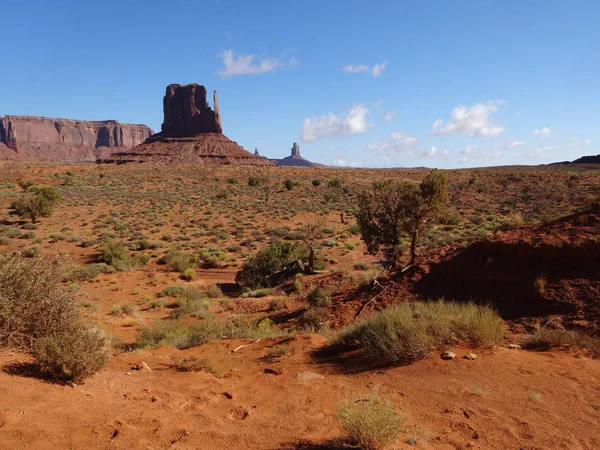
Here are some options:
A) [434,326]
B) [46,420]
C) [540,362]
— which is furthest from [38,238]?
[540,362]

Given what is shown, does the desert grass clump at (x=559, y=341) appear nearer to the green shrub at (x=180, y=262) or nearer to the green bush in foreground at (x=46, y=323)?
the green bush in foreground at (x=46, y=323)

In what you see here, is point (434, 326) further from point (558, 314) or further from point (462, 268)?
point (462, 268)

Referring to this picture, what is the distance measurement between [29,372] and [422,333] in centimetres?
587

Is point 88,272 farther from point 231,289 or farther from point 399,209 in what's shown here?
point 399,209

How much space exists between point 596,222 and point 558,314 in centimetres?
282

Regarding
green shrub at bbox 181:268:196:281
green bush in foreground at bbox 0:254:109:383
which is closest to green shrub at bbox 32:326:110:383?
green bush in foreground at bbox 0:254:109:383

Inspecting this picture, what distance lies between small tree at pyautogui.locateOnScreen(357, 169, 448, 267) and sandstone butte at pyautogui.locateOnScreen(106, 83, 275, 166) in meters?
94.7

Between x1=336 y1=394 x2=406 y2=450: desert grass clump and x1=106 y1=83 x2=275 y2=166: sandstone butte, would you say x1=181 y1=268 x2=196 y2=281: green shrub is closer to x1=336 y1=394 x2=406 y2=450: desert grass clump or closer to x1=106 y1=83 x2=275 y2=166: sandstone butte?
x1=336 y1=394 x2=406 y2=450: desert grass clump

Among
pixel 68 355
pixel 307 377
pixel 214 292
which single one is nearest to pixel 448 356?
pixel 307 377

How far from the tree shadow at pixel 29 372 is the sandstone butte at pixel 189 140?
333 ft

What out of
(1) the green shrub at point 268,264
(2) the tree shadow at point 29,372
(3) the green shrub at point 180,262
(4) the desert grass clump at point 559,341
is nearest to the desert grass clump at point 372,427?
(2) the tree shadow at point 29,372

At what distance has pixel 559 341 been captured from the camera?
20.1 ft

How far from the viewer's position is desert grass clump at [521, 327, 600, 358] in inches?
234

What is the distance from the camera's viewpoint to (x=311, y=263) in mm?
17000
